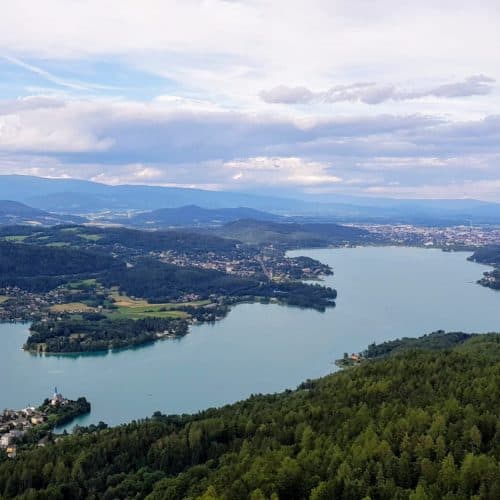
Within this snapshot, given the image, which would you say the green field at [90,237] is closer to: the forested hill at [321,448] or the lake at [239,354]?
the lake at [239,354]

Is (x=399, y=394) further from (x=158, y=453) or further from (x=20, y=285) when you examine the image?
(x=20, y=285)

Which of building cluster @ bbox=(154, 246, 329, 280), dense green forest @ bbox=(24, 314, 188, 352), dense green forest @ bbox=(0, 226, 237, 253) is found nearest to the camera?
dense green forest @ bbox=(24, 314, 188, 352)

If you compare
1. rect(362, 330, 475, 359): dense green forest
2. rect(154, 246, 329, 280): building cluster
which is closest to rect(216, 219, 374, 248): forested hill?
rect(154, 246, 329, 280): building cluster

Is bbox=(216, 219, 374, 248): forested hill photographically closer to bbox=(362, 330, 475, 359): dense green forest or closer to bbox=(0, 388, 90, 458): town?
bbox=(362, 330, 475, 359): dense green forest

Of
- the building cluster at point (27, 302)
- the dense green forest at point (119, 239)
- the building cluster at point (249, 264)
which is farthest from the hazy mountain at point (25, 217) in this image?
the building cluster at point (27, 302)

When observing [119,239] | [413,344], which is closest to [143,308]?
[413,344]

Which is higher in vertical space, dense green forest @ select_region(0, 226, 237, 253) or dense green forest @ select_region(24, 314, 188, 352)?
dense green forest @ select_region(0, 226, 237, 253)
